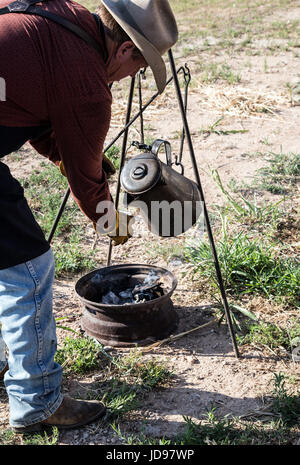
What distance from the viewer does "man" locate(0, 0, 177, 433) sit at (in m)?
2.19

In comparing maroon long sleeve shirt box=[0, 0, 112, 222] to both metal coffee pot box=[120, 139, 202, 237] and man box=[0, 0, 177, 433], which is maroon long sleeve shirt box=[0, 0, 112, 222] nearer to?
man box=[0, 0, 177, 433]

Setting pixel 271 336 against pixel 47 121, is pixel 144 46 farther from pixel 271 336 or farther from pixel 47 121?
pixel 271 336

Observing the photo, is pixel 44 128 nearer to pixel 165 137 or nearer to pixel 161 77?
pixel 161 77

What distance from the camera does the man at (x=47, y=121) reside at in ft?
7.19

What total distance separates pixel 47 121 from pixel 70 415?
4.54 ft

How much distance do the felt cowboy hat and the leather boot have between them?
162 centimetres

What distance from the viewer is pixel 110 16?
2412mm

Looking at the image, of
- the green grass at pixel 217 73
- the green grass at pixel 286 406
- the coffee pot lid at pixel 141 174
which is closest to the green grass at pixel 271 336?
the green grass at pixel 286 406

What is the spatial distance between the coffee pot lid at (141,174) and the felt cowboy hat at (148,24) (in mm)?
580

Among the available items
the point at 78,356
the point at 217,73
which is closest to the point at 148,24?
the point at 78,356

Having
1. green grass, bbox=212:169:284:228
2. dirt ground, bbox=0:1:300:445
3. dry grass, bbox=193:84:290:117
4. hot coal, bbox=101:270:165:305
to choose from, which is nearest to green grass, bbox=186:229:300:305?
dirt ground, bbox=0:1:300:445

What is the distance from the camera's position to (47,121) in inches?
93.8

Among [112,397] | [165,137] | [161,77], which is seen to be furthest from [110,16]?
[165,137]

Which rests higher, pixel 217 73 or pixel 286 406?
pixel 286 406
